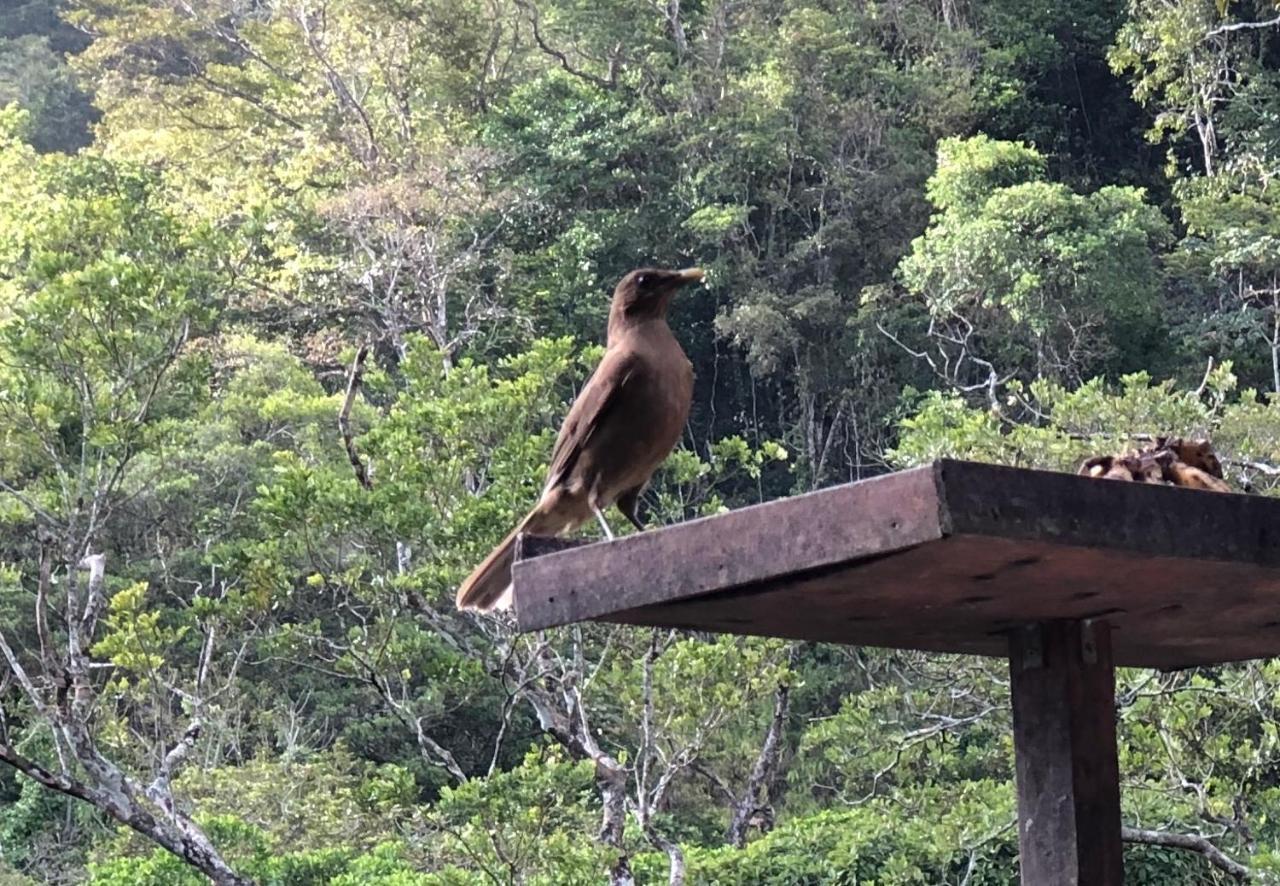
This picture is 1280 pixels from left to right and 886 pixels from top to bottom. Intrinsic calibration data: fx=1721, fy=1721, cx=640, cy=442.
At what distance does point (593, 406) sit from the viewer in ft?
6.84

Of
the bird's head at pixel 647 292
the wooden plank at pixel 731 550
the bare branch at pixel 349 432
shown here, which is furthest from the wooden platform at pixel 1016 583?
the bare branch at pixel 349 432

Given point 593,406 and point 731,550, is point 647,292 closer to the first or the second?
point 593,406

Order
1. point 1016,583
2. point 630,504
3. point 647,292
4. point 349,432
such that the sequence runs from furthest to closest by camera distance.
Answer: point 349,432 < point 630,504 < point 647,292 < point 1016,583

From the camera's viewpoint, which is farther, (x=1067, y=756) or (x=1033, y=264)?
(x=1033, y=264)

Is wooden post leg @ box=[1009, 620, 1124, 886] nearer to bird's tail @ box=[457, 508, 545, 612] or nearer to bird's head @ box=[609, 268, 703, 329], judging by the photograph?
bird's tail @ box=[457, 508, 545, 612]

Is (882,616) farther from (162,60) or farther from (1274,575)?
(162,60)

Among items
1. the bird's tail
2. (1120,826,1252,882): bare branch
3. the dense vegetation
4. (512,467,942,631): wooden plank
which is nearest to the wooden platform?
(512,467,942,631): wooden plank

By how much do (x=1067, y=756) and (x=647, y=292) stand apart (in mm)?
897

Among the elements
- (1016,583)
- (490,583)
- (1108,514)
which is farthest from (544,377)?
(1108,514)

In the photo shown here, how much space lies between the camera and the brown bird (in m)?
2.07

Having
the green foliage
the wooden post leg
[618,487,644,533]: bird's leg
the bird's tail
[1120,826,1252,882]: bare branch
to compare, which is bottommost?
[1120,826,1252,882]: bare branch

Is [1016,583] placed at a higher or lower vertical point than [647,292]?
lower

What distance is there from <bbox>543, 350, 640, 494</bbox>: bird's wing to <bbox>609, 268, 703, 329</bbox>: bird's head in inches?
2.4

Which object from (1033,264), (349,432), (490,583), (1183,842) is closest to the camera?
(490,583)
